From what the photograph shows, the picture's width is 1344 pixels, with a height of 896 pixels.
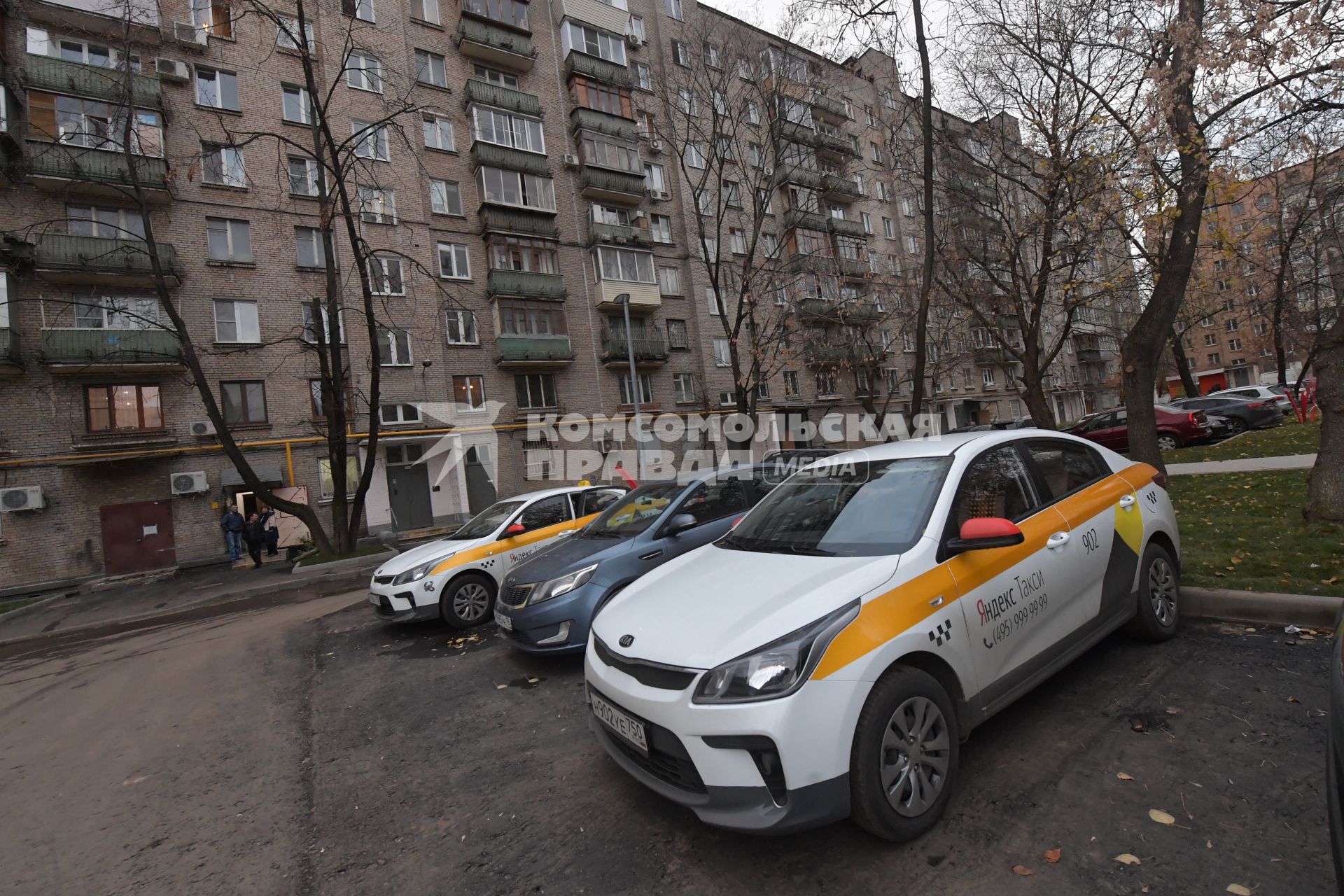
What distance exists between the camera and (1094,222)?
9781mm

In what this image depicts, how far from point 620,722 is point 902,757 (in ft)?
4.00

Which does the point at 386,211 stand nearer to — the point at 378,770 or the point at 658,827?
the point at 378,770

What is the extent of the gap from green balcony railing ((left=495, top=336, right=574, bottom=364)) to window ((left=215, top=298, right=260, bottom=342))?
25.4 ft

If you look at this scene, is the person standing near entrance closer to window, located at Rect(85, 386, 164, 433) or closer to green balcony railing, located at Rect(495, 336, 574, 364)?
window, located at Rect(85, 386, 164, 433)

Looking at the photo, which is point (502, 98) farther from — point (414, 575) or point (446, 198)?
point (414, 575)

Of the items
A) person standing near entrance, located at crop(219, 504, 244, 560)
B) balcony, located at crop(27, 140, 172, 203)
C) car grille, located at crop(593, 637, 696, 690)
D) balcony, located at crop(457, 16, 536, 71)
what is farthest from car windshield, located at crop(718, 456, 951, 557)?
balcony, located at crop(457, 16, 536, 71)

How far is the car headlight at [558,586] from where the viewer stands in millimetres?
4926

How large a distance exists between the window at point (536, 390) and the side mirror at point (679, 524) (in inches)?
721

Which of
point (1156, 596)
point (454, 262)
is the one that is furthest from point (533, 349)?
point (1156, 596)

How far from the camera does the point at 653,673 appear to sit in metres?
2.51

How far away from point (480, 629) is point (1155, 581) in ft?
20.2

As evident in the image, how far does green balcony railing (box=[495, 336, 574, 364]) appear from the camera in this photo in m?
22.1

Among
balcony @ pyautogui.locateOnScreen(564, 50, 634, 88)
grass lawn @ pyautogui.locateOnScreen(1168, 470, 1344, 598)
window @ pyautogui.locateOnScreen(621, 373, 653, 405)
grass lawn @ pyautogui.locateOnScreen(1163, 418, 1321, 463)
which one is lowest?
grass lawn @ pyautogui.locateOnScreen(1168, 470, 1344, 598)

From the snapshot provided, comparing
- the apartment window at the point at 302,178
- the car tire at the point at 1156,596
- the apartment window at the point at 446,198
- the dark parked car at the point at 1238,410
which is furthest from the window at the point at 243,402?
the dark parked car at the point at 1238,410
